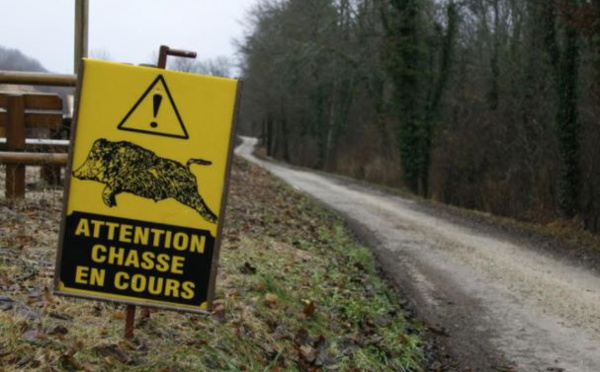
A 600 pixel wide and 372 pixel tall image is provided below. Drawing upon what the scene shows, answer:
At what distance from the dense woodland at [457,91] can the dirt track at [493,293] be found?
14.7ft

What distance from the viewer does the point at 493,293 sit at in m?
8.92

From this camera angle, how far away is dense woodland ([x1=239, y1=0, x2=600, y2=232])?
17.8m

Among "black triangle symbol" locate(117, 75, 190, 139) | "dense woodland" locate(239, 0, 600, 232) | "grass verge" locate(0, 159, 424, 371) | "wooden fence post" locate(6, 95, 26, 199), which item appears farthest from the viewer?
"dense woodland" locate(239, 0, 600, 232)

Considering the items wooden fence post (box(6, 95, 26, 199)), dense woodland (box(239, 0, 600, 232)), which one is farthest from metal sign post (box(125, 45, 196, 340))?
dense woodland (box(239, 0, 600, 232))

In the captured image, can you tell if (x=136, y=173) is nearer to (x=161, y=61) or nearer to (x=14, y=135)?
(x=161, y=61)

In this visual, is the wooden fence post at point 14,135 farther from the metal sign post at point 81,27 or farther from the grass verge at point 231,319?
the metal sign post at point 81,27

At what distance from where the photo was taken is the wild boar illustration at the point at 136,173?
3998 millimetres

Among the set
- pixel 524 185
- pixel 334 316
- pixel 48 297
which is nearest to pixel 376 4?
pixel 524 185

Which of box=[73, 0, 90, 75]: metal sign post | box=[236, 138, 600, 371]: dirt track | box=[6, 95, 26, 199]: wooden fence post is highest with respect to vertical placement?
box=[73, 0, 90, 75]: metal sign post

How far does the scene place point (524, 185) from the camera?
20.8 m

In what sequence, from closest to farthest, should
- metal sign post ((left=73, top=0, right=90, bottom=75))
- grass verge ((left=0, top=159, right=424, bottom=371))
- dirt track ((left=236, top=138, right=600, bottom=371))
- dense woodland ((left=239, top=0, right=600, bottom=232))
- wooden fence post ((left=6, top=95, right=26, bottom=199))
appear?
grass verge ((left=0, top=159, right=424, bottom=371))
dirt track ((left=236, top=138, right=600, bottom=371))
metal sign post ((left=73, top=0, right=90, bottom=75))
wooden fence post ((left=6, top=95, right=26, bottom=199))
dense woodland ((left=239, top=0, right=600, bottom=232))

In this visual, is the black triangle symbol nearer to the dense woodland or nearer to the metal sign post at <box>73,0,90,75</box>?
the metal sign post at <box>73,0,90,75</box>

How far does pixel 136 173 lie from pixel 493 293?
6.10 m

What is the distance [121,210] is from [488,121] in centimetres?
2089
